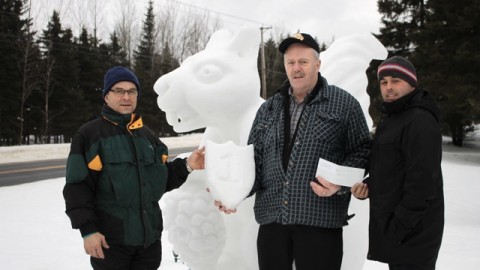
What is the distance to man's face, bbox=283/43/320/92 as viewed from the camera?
1688 mm

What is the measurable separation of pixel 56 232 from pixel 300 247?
4085mm

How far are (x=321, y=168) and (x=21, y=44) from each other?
19.8 m

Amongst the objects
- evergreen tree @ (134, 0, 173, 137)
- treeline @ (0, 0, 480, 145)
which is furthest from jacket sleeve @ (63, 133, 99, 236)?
evergreen tree @ (134, 0, 173, 137)

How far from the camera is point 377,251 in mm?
1686

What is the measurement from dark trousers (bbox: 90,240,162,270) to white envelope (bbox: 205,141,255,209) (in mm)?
425

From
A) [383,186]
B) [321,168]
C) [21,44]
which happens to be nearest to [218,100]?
[321,168]

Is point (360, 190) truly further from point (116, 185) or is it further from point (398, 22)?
point (398, 22)

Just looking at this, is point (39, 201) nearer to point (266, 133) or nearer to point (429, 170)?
point (266, 133)

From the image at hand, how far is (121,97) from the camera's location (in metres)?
1.87

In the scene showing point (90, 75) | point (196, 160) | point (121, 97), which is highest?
point (90, 75)

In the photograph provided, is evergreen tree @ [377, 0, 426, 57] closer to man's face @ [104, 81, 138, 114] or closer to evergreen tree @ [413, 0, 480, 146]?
evergreen tree @ [413, 0, 480, 146]

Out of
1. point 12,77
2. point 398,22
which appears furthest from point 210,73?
point 12,77

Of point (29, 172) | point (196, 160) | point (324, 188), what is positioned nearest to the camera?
point (324, 188)

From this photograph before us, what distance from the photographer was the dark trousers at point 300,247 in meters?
1.62
